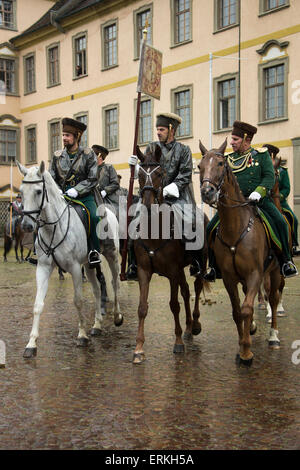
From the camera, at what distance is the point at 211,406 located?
504 cm

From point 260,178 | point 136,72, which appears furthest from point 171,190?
point 136,72

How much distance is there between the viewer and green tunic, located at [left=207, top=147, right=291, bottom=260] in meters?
7.17

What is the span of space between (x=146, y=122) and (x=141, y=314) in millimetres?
24281

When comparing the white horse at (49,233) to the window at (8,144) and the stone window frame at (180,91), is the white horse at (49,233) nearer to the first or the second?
the stone window frame at (180,91)

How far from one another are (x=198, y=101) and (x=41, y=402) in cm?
2307

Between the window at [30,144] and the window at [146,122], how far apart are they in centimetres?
1091

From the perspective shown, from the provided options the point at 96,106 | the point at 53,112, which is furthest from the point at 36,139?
the point at 96,106

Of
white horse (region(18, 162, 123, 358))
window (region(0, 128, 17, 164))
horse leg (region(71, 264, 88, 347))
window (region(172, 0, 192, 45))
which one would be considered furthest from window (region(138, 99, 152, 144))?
horse leg (region(71, 264, 88, 347))

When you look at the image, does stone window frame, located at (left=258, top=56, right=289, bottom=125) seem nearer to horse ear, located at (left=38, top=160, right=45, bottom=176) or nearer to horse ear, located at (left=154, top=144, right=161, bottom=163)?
horse ear, located at (left=154, top=144, right=161, bottom=163)

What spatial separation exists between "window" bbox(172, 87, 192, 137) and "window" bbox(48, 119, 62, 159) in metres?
10.6

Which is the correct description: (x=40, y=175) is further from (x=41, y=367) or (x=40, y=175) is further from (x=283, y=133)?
(x=283, y=133)

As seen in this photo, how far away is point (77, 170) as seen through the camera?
822cm

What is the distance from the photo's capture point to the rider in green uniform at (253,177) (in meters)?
7.16

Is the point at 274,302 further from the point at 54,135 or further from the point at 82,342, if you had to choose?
the point at 54,135
